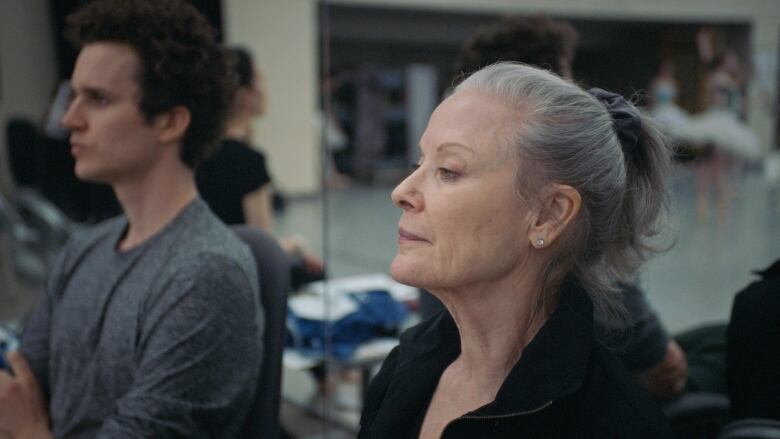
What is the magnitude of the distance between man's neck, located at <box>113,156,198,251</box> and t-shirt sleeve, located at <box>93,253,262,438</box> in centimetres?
21

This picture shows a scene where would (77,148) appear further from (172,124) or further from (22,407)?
(22,407)

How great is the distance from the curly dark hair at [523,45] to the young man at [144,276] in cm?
67

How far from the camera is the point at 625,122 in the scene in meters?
1.01

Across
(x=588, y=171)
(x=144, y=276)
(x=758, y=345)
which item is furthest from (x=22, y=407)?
(x=758, y=345)

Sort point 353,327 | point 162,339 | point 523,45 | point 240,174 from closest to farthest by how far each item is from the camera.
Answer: point 162,339 → point 523,45 → point 353,327 → point 240,174

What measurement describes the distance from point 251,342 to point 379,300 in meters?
1.12

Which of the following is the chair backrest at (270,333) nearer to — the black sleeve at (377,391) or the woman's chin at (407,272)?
the black sleeve at (377,391)

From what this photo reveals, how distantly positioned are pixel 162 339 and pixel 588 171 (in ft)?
2.63

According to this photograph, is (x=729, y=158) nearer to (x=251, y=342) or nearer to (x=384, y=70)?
(x=251, y=342)

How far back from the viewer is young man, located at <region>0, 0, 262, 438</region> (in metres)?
1.29

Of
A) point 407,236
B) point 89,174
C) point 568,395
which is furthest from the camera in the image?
point 89,174

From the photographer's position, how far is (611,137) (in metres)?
1.01

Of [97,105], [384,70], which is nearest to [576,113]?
[97,105]

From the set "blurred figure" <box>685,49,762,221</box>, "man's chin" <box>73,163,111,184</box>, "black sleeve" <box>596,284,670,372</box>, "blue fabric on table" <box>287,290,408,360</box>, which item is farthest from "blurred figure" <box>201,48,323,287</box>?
"blurred figure" <box>685,49,762,221</box>
